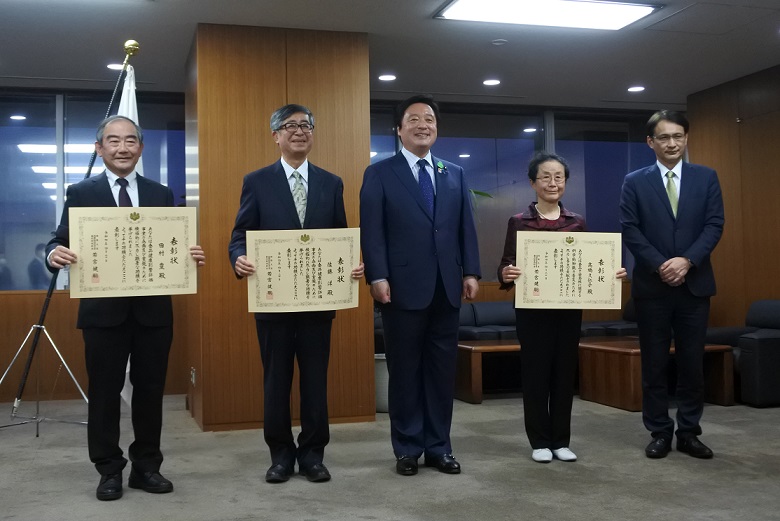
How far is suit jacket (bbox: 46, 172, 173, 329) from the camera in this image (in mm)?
3193

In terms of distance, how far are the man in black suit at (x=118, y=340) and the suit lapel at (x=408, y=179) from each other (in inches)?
37.4

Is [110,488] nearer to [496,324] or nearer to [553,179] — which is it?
[553,179]

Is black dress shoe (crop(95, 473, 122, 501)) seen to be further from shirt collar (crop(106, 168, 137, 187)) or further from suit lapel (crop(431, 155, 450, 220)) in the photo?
suit lapel (crop(431, 155, 450, 220))

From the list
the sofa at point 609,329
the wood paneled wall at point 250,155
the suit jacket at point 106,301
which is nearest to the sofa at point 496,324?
the sofa at point 609,329

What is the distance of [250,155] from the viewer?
207 inches

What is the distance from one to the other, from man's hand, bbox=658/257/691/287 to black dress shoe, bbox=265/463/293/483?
6.37 ft

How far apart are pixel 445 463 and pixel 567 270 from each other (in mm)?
1051

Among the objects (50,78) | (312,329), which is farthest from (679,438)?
(50,78)

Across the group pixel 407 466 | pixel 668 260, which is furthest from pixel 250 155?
pixel 668 260

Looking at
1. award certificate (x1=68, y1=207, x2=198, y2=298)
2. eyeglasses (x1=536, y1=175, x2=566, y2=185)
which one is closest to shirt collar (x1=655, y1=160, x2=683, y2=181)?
eyeglasses (x1=536, y1=175, x2=566, y2=185)

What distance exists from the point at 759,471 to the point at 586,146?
5294mm

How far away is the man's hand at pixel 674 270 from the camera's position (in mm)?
3693

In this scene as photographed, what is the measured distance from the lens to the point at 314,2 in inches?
193

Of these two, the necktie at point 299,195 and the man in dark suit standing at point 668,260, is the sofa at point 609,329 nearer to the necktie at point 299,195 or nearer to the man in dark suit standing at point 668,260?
the man in dark suit standing at point 668,260
